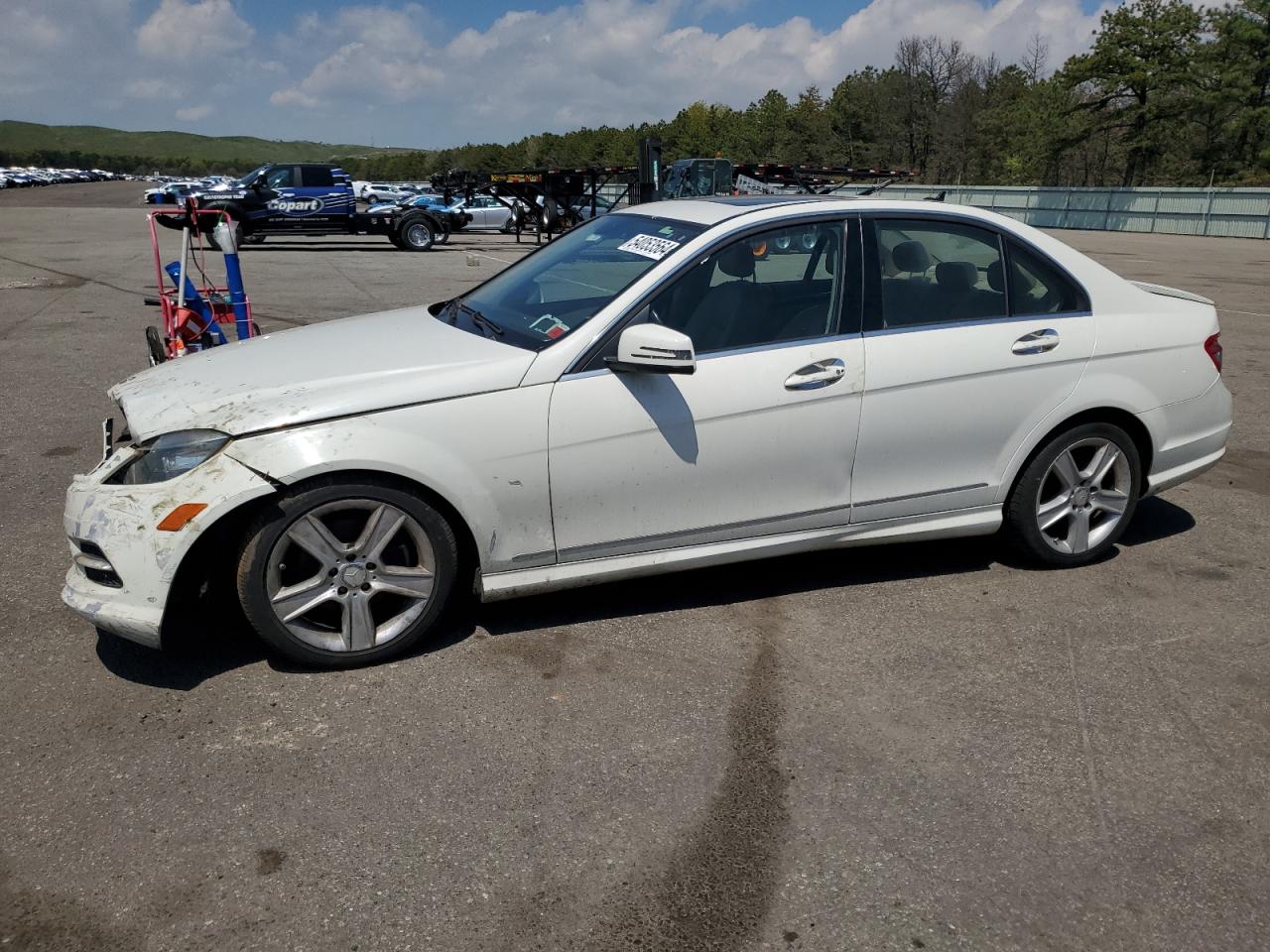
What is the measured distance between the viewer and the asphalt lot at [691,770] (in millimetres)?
2482

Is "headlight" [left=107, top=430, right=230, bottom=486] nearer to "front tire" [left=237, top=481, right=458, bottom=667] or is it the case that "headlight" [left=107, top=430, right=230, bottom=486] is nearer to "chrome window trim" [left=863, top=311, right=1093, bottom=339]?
"front tire" [left=237, top=481, right=458, bottom=667]

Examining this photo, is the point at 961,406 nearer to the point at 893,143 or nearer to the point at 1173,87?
the point at 1173,87

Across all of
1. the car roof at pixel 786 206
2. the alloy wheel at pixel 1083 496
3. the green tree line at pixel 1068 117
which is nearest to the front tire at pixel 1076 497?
the alloy wheel at pixel 1083 496

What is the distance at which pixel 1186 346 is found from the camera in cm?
464

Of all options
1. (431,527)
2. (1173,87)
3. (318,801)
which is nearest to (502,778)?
(318,801)

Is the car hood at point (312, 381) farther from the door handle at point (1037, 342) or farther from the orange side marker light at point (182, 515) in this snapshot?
the door handle at point (1037, 342)

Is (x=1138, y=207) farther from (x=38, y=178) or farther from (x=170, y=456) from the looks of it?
(x=38, y=178)

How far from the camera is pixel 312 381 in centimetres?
356

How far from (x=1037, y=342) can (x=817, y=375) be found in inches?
42.1

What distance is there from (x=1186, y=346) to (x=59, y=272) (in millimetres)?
16892

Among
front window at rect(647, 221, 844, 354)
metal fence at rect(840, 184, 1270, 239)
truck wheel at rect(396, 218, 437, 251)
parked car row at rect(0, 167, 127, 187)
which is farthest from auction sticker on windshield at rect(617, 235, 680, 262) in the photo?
parked car row at rect(0, 167, 127, 187)

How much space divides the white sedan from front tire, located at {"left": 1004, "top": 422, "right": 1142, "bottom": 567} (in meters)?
0.01

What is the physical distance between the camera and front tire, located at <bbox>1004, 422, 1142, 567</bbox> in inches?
175

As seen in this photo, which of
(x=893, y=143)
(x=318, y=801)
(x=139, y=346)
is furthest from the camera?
(x=893, y=143)
